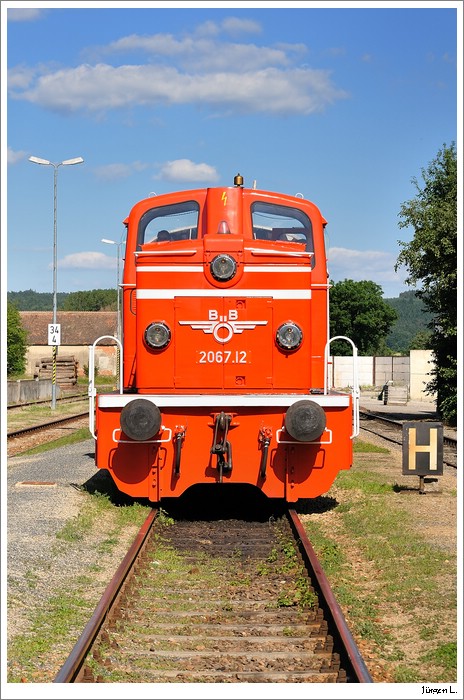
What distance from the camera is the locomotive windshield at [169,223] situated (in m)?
10.1

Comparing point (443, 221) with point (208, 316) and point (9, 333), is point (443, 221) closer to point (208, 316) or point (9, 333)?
point (208, 316)

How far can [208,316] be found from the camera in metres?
9.55

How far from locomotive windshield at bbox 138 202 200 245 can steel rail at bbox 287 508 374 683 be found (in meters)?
3.72

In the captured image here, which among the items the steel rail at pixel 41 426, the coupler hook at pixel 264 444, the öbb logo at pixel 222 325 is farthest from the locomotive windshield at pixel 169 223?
the steel rail at pixel 41 426

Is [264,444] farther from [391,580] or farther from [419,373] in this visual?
[419,373]

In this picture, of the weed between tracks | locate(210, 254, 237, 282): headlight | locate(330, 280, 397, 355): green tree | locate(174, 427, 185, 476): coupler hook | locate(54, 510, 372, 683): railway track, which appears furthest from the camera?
locate(330, 280, 397, 355): green tree

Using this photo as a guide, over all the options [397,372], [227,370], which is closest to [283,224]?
[227,370]

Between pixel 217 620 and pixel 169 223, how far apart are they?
5.31 meters

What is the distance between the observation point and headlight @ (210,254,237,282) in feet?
31.1

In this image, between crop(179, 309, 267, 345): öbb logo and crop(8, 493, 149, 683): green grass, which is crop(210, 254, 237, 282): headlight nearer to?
crop(179, 309, 267, 345): öbb logo

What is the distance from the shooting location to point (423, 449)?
11352 mm

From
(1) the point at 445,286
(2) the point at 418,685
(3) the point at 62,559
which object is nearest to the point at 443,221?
(1) the point at 445,286

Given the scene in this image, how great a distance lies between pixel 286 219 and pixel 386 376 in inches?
1869

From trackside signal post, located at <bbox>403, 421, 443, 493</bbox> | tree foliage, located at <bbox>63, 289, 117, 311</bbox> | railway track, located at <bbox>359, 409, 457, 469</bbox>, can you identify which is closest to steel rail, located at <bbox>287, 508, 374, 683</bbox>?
trackside signal post, located at <bbox>403, 421, 443, 493</bbox>
